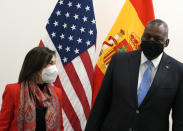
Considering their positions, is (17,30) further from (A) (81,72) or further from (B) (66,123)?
(B) (66,123)

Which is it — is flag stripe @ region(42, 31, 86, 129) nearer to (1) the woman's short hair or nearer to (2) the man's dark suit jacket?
(1) the woman's short hair

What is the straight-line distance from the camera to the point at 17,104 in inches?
71.5

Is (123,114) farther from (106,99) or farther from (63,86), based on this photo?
(63,86)

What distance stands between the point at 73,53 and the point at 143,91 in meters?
1.13

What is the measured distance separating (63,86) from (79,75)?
19 centimetres

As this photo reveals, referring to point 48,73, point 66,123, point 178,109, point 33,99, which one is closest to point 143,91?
point 178,109

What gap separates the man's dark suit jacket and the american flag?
888 millimetres

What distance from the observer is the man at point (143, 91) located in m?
1.56

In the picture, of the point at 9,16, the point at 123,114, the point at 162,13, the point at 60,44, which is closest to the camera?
the point at 123,114

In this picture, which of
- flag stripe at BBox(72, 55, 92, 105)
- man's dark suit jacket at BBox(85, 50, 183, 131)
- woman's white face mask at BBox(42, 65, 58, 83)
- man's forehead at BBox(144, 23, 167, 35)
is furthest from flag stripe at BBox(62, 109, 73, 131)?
man's forehead at BBox(144, 23, 167, 35)

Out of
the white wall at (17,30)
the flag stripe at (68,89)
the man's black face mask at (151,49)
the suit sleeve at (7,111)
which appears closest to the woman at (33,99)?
the suit sleeve at (7,111)

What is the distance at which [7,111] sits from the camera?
177 cm

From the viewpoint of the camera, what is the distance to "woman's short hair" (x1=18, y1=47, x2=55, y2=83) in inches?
73.2

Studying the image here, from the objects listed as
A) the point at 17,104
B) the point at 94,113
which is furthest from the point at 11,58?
the point at 94,113
